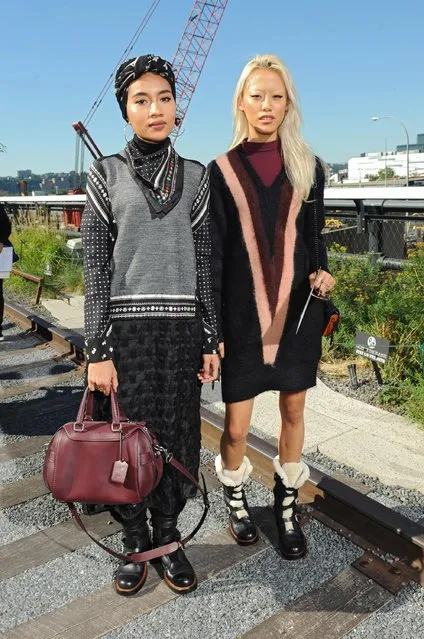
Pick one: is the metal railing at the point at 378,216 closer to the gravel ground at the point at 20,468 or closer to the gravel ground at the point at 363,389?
the gravel ground at the point at 363,389

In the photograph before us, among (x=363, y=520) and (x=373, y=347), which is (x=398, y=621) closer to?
(x=363, y=520)

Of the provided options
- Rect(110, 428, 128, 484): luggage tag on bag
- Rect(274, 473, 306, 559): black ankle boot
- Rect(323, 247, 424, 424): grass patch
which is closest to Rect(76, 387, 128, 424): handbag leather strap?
Rect(110, 428, 128, 484): luggage tag on bag

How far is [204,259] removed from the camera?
2.31 meters

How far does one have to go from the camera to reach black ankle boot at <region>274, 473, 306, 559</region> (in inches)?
102

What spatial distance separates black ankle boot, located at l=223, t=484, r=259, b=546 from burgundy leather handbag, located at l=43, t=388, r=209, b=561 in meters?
0.74

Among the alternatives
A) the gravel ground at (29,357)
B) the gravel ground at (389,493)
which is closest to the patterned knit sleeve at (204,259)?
the gravel ground at (389,493)

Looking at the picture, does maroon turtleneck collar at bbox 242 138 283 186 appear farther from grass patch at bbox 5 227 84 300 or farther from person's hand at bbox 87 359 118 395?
grass patch at bbox 5 227 84 300

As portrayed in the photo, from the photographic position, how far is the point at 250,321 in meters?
2.42

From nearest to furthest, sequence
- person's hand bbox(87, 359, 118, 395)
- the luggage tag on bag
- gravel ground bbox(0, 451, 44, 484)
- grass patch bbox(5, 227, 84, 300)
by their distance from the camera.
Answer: the luggage tag on bag < person's hand bbox(87, 359, 118, 395) < gravel ground bbox(0, 451, 44, 484) < grass patch bbox(5, 227, 84, 300)

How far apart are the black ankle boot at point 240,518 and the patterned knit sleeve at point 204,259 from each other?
83cm

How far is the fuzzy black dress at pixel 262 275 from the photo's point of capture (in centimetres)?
235

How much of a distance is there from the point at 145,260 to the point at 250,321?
1.77 ft

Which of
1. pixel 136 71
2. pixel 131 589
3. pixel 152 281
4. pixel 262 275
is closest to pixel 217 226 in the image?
pixel 262 275

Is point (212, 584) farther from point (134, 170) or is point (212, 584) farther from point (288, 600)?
point (134, 170)
